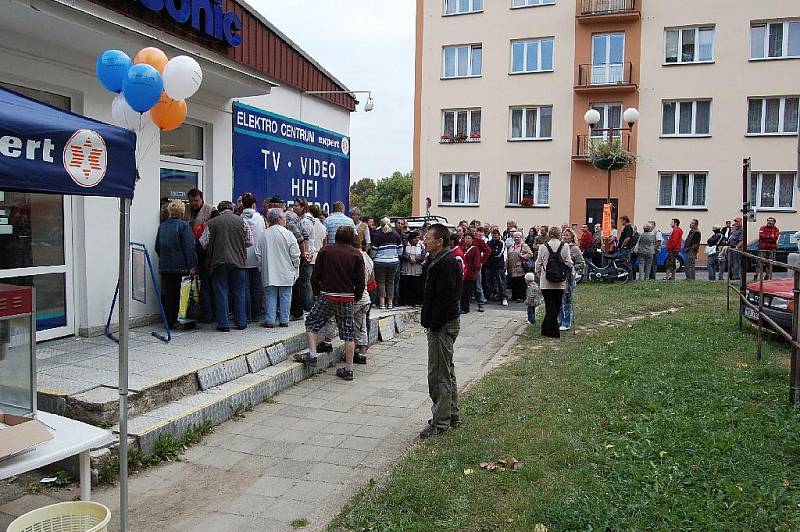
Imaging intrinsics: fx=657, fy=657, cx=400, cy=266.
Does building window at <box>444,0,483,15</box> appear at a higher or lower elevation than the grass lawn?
higher

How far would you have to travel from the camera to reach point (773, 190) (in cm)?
2669

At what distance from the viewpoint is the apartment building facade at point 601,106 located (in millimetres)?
26828

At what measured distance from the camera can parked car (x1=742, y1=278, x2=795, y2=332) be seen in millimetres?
8680

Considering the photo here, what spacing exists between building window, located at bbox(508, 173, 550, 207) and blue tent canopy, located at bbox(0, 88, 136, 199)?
2685cm

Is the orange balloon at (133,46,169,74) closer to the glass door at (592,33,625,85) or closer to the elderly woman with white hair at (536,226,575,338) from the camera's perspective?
the elderly woman with white hair at (536,226,575,338)

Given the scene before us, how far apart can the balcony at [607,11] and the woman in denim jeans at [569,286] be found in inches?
798

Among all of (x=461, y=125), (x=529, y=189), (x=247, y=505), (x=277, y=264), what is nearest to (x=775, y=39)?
(x=529, y=189)

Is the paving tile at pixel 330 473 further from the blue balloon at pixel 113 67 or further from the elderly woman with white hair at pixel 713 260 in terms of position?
the elderly woman with white hair at pixel 713 260

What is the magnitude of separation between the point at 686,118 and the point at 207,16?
2386 centimetres

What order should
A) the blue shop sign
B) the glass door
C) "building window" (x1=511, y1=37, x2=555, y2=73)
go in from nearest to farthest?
1. the blue shop sign
2. the glass door
3. "building window" (x1=511, y1=37, x2=555, y2=73)

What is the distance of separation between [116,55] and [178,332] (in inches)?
168

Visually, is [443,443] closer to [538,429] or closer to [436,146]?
[538,429]

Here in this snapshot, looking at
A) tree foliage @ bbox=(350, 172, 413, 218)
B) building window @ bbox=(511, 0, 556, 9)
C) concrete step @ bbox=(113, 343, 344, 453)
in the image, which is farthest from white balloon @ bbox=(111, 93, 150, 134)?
tree foliage @ bbox=(350, 172, 413, 218)

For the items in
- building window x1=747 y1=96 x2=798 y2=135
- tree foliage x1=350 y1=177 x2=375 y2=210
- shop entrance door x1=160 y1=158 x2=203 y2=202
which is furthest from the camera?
tree foliage x1=350 y1=177 x2=375 y2=210
